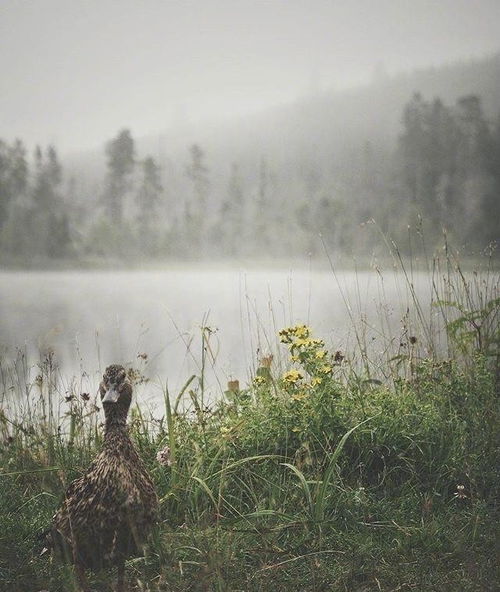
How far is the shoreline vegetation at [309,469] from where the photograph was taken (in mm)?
1931

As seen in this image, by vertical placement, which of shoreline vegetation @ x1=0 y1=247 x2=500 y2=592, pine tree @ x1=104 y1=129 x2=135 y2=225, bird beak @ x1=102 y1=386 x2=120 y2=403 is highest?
pine tree @ x1=104 y1=129 x2=135 y2=225

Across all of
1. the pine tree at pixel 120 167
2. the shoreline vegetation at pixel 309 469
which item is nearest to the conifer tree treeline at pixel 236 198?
the pine tree at pixel 120 167

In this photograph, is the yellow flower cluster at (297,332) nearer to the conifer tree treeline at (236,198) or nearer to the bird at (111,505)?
the bird at (111,505)

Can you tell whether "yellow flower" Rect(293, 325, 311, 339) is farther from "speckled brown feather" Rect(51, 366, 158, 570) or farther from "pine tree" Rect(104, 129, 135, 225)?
"pine tree" Rect(104, 129, 135, 225)

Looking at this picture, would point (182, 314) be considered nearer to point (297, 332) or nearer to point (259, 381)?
A: point (259, 381)

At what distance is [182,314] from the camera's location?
567 centimetres

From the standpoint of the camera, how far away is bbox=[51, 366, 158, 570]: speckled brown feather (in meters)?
1.69

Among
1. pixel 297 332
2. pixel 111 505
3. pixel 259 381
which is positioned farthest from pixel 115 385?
pixel 259 381

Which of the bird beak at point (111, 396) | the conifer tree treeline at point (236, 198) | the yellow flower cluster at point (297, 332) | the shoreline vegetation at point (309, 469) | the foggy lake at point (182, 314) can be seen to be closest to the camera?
the bird beak at point (111, 396)

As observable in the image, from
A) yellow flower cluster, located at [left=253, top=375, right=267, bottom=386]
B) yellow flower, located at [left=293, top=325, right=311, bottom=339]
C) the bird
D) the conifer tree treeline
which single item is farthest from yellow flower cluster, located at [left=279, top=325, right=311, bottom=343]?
the conifer tree treeline

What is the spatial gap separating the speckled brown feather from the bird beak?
2cm

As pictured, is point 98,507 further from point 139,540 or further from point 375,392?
point 375,392

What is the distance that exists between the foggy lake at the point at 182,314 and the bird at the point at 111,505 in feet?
3.35

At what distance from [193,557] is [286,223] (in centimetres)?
1434
